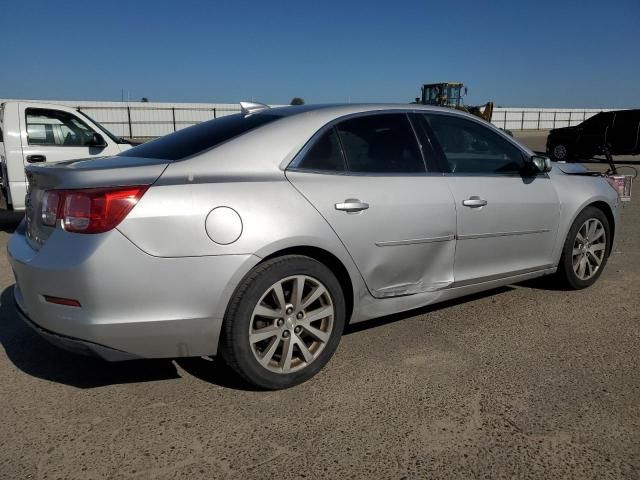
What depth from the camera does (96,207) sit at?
2508mm

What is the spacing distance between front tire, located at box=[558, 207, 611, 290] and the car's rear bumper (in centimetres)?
298

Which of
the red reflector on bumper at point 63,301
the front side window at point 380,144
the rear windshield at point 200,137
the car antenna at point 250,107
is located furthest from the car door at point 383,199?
the red reflector on bumper at point 63,301

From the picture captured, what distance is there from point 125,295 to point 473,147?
109 inches

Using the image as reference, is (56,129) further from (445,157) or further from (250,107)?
(445,157)

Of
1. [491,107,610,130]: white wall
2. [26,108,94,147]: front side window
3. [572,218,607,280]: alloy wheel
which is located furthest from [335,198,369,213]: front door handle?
[491,107,610,130]: white wall

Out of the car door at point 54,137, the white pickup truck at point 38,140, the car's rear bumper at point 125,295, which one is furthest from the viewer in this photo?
the car door at point 54,137

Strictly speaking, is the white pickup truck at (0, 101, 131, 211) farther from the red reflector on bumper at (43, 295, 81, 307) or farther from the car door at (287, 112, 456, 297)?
the car door at (287, 112, 456, 297)

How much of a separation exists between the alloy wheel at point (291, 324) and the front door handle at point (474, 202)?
1221 millimetres

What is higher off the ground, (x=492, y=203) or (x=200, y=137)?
(x=200, y=137)

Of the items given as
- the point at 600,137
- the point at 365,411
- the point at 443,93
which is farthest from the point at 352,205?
the point at 443,93

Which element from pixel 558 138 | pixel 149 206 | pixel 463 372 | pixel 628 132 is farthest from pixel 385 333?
pixel 558 138

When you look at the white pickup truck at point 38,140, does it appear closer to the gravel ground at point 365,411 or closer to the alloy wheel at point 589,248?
the gravel ground at point 365,411

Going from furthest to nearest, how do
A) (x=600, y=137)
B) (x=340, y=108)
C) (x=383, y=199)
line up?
(x=600, y=137), (x=340, y=108), (x=383, y=199)

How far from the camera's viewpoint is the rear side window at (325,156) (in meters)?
3.10
